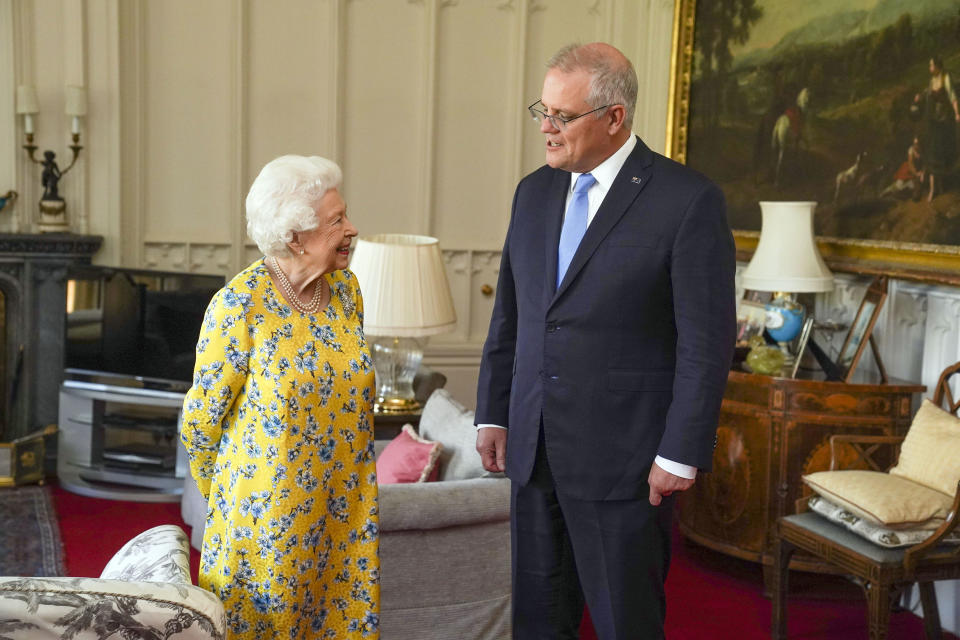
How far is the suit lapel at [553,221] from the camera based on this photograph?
2164 mm

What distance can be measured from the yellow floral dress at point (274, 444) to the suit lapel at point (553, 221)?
0.50m

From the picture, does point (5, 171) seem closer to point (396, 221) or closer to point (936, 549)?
point (396, 221)

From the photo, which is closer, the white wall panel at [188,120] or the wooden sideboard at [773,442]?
the wooden sideboard at [773,442]

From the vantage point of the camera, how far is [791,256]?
416 cm

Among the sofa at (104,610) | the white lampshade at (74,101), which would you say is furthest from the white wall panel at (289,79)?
the sofa at (104,610)

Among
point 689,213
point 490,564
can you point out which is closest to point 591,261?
point 689,213

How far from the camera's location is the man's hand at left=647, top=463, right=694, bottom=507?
6.60ft

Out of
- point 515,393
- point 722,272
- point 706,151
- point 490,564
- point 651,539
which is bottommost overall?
point 490,564

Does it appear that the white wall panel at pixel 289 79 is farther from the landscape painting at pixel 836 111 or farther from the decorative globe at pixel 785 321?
the decorative globe at pixel 785 321

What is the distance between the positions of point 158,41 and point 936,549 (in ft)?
15.5

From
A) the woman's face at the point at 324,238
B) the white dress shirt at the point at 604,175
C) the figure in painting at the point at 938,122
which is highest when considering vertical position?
the figure in painting at the point at 938,122

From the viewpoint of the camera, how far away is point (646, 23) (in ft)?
20.8

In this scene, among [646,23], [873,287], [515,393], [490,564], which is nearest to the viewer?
[515,393]


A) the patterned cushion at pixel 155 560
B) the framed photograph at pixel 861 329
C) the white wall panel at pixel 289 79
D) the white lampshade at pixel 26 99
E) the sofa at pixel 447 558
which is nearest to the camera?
the patterned cushion at pixel 155 560
